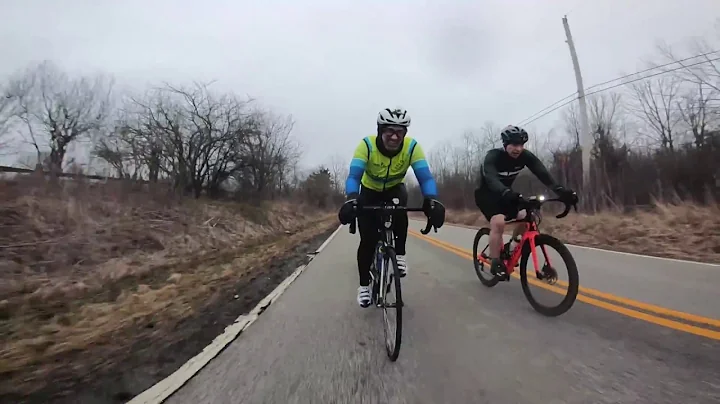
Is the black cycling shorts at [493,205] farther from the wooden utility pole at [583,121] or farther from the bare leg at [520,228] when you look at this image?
the wooden utility pole at [583,121]

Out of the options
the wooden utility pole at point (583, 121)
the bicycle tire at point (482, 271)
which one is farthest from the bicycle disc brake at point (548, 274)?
the wooden utility pole at point (583, 121)

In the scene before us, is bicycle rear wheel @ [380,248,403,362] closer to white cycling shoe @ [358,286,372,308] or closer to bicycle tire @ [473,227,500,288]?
white cycling shoe @ [358,286,372,308]

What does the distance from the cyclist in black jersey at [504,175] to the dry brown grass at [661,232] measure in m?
5.35

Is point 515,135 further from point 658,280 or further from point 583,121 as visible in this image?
point 583,121

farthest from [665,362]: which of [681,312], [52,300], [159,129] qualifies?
[159,129]

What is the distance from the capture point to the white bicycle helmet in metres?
3.76

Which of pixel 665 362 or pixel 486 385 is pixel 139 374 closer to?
pixel 486 385

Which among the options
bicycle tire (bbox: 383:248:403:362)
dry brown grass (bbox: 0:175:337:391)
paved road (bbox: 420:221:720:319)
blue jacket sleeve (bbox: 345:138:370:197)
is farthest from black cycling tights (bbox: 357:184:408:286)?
paved road (bbox: 420:221:720:319)

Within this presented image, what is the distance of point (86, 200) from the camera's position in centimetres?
1198

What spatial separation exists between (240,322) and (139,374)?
4.50ft

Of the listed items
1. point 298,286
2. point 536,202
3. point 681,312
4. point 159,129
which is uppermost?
point 159,129

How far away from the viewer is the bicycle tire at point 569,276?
12.4 ft

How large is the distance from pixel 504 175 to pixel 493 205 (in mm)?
386

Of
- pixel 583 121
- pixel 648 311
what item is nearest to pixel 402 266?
pixel 648 311
